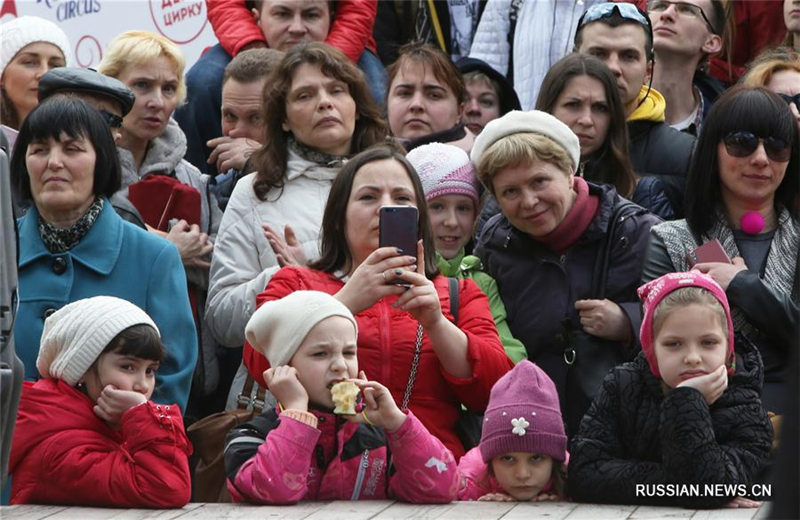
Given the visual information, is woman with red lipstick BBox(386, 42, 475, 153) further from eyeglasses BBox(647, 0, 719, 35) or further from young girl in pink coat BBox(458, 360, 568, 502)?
young girl in pink coat BBox(458, 360, 568, 502)

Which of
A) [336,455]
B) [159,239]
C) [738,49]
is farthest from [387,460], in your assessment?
[738,49]

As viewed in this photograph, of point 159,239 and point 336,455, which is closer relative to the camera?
point 336,455

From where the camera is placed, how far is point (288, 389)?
4.77 metres

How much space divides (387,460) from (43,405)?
3.81ft

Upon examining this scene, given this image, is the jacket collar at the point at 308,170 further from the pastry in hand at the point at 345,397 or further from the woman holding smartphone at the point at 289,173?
the pastry in hand at the point at 345,397

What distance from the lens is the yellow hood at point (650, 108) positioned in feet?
22.8

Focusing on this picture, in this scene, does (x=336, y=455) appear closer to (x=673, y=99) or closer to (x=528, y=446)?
(x=528, y=446)

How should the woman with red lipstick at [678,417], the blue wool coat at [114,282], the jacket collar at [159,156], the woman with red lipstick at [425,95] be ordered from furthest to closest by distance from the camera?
the woman with red lipstick at [425,95]
the jacket collar at [159,156]
the blue wool coat at [114,282]
the woman with red lipstick at [678,417]

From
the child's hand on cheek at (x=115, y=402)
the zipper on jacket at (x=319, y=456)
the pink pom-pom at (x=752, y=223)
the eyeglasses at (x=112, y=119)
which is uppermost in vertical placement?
the eyeglasses at (x=112, y=119)

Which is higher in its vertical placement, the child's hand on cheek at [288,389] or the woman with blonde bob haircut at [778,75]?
the woman with blonde bob haircut at [778,75]

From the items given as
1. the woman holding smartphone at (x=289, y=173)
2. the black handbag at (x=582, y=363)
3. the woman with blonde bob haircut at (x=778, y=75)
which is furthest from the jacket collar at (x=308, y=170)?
the woman with blonde bob haircut at (x=778, y=75)

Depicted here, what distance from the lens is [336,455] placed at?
4.81 meters

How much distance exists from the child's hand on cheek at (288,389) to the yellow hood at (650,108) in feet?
9.12

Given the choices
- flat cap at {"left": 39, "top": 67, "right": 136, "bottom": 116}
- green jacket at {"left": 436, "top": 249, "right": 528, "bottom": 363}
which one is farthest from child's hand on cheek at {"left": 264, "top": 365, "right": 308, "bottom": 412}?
flat cap at {"left": 39, "top": 67, "right": 136, "bottom": 116}
